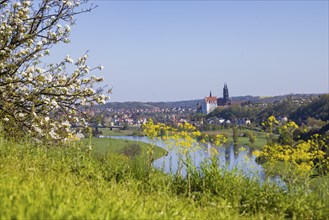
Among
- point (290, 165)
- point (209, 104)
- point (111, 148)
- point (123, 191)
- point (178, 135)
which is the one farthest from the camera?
point (209, 104)

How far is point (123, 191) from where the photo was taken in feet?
15.9

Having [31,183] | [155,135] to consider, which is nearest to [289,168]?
[155,135]

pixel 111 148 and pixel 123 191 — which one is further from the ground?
pixel 111 148

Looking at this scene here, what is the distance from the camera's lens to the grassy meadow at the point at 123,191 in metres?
3.43

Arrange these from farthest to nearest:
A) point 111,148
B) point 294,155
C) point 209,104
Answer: point 209,104
point 294,155
point 111,148

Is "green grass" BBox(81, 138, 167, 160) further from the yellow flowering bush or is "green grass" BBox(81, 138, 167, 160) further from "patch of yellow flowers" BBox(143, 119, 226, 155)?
the yellow flowering bush

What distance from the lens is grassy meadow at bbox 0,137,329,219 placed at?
135 inches

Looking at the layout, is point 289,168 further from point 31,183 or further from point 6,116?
point 6,116

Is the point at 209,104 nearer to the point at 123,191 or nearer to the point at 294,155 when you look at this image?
the point at 294,155

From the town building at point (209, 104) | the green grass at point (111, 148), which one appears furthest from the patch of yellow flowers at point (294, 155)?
the town building at point (209, 104)

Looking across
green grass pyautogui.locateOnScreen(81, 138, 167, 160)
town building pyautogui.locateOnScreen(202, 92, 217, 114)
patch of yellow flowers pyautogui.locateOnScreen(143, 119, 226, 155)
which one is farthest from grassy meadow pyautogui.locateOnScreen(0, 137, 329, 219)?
town building pyautogui.locateOnScreen(202, 92, 217, 114)

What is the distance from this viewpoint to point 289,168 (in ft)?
22.0

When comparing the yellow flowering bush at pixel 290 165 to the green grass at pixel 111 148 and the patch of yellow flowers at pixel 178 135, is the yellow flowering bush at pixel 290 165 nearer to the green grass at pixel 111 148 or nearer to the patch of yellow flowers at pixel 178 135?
the patch of yellow flowers at pixel 178 135

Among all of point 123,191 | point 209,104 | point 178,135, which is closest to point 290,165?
point 178,135
